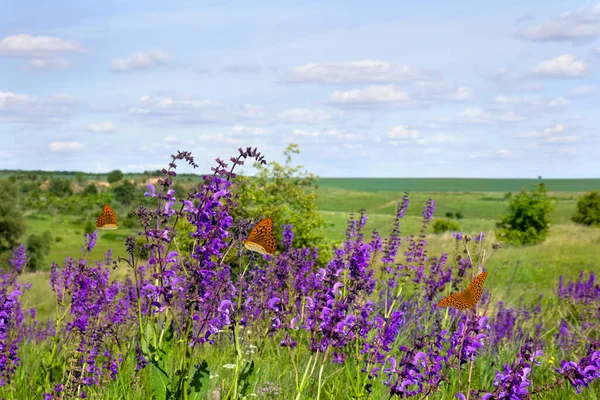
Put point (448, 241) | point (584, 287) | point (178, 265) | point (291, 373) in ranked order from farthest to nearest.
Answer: point (448, 241) → point (584, 287) → point (291, 373) → point (178, 265)

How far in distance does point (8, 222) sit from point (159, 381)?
64058mm

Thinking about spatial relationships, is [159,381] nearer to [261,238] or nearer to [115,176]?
[261,238]

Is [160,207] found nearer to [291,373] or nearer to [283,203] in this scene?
[291,373]

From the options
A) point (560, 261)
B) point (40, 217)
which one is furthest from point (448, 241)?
point (40, 217)

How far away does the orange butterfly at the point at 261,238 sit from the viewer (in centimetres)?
349

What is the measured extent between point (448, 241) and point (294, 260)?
110 feet

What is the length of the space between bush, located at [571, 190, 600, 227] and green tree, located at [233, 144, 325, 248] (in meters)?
35.9

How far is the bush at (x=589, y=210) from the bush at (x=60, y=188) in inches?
4558

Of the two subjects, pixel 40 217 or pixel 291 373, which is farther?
pixel 40 217

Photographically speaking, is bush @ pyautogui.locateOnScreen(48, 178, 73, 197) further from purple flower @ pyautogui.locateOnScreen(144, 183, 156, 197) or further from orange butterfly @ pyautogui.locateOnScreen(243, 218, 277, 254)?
orange butterfly @ pyautogui.locateOnScreen(243, 218, 277, 254)

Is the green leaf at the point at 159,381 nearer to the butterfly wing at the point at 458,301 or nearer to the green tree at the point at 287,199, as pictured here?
the butterfly wing at the point at 458,301

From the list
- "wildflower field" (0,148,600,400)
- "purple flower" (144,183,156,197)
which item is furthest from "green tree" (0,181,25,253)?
"purple flower" (144,183,156,197)

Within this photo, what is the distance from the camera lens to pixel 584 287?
11.9 m

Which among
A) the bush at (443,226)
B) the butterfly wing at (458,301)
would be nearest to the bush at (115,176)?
the bush at (443,226)
